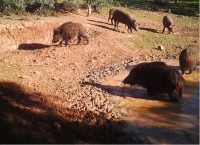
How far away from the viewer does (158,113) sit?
7.12 m

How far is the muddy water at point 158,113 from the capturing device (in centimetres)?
611

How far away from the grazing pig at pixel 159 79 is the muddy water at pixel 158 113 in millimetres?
282

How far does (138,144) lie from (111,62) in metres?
5.59

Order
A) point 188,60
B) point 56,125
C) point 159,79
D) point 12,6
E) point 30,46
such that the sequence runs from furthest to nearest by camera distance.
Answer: point 12,6 → point 30,46 → point 188,60 → point 159,79 → point 56,125

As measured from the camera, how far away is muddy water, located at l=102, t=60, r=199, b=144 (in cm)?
611

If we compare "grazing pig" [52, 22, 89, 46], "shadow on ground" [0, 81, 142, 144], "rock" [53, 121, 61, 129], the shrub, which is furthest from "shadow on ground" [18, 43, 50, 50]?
"rock" [53, 121, 61, 129]

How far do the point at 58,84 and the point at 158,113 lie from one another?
2.89m

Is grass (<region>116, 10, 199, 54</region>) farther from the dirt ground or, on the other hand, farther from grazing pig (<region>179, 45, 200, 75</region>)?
grazing pig (<region>179, 45, 200, 75</region>)

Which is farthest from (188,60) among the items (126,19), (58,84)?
(126,19)

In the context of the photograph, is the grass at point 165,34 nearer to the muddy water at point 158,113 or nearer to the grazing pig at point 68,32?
the grazing pig at point 68,32

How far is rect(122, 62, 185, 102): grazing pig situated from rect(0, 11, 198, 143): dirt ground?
106 cm

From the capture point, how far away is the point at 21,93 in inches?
267

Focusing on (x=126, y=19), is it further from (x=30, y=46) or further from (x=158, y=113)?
(x=158, y=113)

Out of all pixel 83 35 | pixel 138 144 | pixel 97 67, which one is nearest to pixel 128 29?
pixel 83 35
